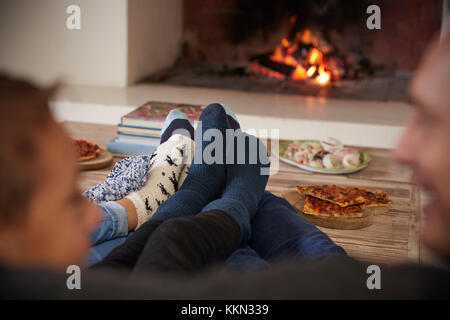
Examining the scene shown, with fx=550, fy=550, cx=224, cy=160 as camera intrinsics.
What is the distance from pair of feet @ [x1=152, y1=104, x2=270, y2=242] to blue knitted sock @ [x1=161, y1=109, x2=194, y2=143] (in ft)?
0.36

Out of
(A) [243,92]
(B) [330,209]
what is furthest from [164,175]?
(A) [243,92]

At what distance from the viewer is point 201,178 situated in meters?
1.17

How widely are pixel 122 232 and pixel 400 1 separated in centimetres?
238

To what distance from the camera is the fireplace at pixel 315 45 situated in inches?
112

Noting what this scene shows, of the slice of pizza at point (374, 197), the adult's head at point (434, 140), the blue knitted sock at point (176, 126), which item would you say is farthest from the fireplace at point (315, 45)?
the adult's head at point (434, 140)

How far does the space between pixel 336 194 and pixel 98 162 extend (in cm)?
64

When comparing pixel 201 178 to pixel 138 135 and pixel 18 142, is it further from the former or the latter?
pixel 18 142

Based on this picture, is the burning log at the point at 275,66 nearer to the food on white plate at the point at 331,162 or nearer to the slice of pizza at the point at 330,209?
the food on white plate at the point at 331,162

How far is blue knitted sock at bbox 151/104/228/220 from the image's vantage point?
1037 millimetres

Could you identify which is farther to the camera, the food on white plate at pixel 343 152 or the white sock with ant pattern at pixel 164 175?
the food on white plate at pixel 343 152

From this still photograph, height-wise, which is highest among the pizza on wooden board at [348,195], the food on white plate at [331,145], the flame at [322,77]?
the flame at [322,77]

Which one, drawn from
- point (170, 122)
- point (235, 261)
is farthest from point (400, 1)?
point (235, 261)

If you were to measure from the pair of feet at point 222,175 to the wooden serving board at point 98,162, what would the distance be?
314 millimetres

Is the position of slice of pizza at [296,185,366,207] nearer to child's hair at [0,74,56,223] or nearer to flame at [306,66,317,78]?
child's hair at [0,74,56,223]
